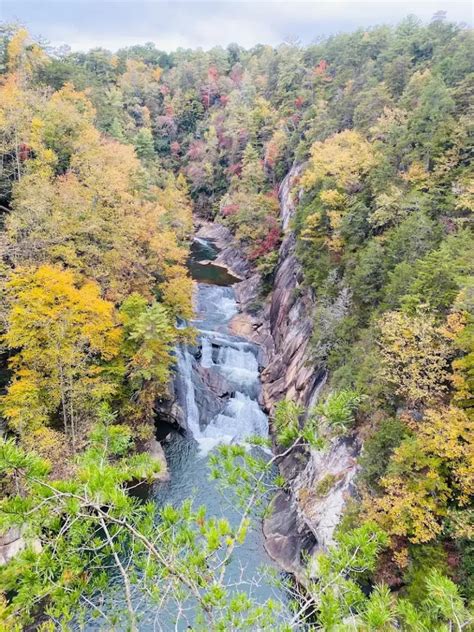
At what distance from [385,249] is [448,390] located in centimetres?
945

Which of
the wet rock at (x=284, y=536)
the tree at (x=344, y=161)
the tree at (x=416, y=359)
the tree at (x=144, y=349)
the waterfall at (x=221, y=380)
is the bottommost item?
the wet rock at (x=284, y=536)

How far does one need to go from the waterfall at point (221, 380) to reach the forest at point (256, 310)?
2290mm

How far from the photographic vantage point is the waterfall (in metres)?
26.7

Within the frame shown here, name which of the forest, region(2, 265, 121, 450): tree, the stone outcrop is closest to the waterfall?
the forest

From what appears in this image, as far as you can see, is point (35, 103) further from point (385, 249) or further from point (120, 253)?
point (385, 249)

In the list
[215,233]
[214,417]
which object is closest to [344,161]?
[214,417]

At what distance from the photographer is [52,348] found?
18.6 metres

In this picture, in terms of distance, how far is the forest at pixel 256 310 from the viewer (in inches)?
212

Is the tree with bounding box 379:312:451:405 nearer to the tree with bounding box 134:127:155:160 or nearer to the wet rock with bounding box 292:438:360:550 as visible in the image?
the wet rock with bounding box 292:438:360:550

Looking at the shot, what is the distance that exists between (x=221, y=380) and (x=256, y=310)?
37.5ft

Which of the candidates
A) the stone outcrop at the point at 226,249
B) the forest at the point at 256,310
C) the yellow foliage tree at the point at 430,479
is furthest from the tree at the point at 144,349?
the stone outcrop at the point at 226,249

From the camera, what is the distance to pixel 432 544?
12.0 m

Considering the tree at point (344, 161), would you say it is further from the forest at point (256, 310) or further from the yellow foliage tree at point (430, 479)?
the yellow foliage tree at point (430, 479)

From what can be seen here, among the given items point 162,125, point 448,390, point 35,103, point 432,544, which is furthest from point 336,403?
point 162,125
